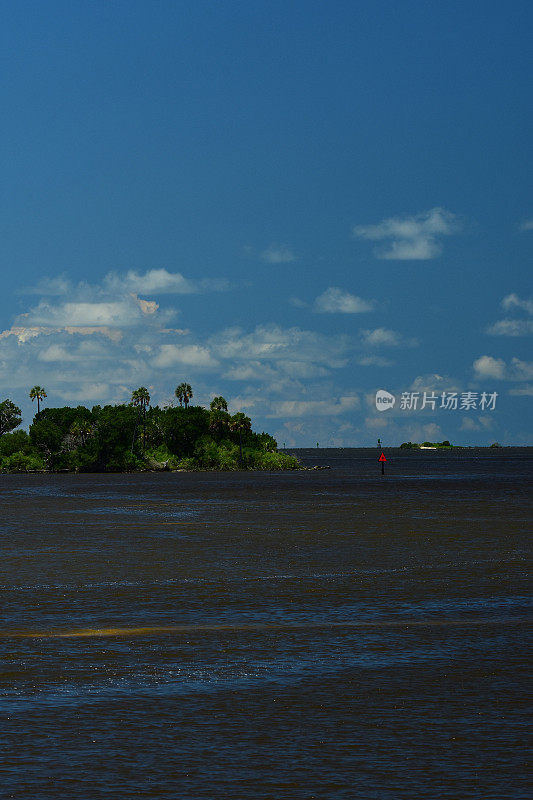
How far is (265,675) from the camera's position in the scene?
1191 centimetres

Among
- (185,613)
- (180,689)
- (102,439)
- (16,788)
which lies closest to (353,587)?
(185,613)

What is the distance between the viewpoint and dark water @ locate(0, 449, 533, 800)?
27.0 ft

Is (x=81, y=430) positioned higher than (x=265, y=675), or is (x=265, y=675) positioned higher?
(x=81, y=430)

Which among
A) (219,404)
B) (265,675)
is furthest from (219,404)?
(265,675)

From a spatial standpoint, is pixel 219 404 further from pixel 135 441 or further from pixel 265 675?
pixel 265 675

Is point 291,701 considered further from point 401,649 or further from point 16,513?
point 16,513

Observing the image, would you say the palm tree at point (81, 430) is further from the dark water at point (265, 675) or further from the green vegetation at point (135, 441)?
the dark water at point (265, 675)

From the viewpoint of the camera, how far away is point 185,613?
16969 millimetres

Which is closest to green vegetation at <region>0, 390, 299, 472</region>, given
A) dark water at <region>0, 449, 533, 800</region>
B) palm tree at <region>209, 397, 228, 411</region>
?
palm tree at <region>209, 397, 228, 411</region>

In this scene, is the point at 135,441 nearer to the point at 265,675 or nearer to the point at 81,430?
the point at 81,430

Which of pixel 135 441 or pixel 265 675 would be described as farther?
pixel 135 441

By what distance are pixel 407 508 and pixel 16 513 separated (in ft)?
63.5

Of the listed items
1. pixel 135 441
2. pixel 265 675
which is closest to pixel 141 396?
pixel 135 441

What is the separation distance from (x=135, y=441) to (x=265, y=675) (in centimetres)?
14698
